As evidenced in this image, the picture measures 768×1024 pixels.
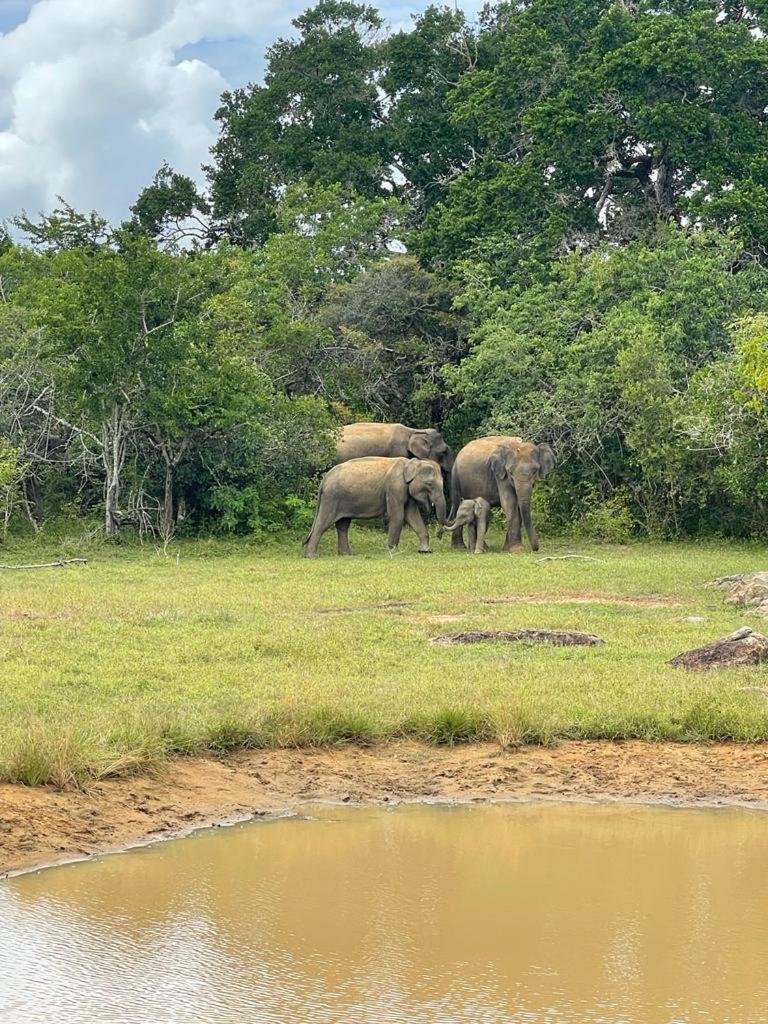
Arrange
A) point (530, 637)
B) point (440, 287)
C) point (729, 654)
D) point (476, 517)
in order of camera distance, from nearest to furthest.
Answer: point (729, 654)
point (530, 637)
point (476, 517)
point (440, 287)

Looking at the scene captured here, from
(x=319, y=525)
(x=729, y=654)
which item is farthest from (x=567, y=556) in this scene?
(x=729, y=654)

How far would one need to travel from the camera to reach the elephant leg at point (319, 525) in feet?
77.2

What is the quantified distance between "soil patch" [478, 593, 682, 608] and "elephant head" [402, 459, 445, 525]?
7542 mm

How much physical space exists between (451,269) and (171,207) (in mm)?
10119

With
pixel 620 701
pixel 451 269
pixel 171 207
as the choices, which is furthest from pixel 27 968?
pixel 171 207

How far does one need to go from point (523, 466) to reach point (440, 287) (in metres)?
8.33

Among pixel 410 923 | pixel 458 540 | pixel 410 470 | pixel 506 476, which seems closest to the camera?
pixel 410 923

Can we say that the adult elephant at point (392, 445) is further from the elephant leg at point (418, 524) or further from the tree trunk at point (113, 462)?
the tree trunk at point (113, 462)

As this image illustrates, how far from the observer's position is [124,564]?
20469 mm

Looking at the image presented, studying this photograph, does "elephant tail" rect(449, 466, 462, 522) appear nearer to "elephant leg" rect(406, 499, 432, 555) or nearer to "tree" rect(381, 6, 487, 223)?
"elephant leg" rect(406, 499, 432, 555)

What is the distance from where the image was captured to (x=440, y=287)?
31672 millimetres

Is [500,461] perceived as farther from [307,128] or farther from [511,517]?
[307,128]

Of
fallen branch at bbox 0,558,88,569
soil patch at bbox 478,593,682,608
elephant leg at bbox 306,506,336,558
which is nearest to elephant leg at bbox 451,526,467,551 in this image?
elephant leg at bbox 306,506,336,558

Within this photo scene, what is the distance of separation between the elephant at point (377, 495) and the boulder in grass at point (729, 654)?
1258 cm
